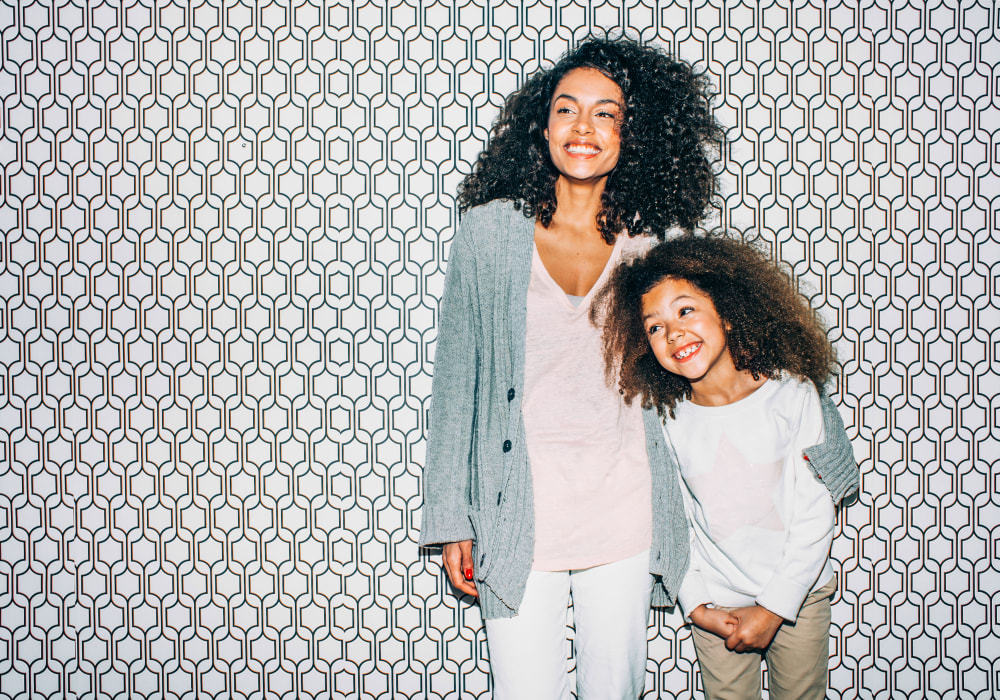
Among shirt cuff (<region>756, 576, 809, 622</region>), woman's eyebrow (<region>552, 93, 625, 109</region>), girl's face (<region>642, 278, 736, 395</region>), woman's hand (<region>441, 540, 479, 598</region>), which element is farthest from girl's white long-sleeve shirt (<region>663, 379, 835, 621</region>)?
woman's eyebrow (<region>552, 93, 625, 109</region>)

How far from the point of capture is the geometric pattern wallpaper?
4.16 feet

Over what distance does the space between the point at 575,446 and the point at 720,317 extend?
31cm

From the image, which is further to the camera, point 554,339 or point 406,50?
point 406,50

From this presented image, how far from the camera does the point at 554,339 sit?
97cm

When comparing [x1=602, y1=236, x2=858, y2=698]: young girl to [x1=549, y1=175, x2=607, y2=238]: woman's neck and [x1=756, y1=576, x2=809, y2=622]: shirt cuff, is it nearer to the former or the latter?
[x1=756, y1=576, x2=809, y2=622]: shirt cuff

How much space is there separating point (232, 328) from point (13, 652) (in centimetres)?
83

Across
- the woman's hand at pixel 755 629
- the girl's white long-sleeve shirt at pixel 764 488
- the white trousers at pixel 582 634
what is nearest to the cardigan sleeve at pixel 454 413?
the white trousers at pixel 582 634

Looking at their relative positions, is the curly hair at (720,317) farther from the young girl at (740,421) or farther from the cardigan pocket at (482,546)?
the cardigan pocket at (482,546)

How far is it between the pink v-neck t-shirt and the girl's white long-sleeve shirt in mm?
129

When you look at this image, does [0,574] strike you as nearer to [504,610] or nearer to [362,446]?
[362,446]

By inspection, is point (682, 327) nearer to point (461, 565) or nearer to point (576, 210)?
point (576, 210)

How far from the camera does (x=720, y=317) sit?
1013 mm

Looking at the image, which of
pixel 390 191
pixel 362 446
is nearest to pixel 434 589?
pixel 362 446

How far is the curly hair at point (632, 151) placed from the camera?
1.06 metres
